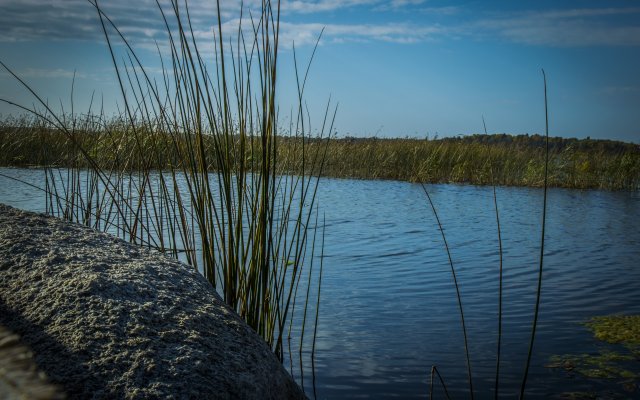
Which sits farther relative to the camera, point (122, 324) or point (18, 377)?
point (122, 324)

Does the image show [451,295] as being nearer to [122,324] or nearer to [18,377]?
[122,324]

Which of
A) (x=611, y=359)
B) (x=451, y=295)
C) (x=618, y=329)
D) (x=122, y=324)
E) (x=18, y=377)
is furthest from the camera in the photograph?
(x=451, y=295)

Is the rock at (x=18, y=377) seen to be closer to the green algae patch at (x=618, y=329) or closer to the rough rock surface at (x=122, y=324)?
the rough rock surface at (x=122, y=324)

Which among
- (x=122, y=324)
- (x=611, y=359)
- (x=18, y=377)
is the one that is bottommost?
(x=611, y=359)

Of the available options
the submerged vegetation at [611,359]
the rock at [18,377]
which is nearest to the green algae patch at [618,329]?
the submerged vegetation at [611,359]

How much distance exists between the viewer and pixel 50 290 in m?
1.31

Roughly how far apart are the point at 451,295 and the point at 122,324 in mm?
3166

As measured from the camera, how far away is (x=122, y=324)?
1236 millimetres

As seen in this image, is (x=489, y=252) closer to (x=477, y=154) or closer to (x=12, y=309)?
(x=12, y=309)

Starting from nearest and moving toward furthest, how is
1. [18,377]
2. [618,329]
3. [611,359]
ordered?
1. [18,377]
2. [611,359]
3. [618,329]

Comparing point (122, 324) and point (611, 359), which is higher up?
point (122, 324)

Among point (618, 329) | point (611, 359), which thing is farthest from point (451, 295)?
point (611, 359)

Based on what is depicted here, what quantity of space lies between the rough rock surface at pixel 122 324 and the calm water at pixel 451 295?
1.17m

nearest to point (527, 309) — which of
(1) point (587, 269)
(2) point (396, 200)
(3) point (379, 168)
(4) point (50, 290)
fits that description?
(1) point (587, 269)
